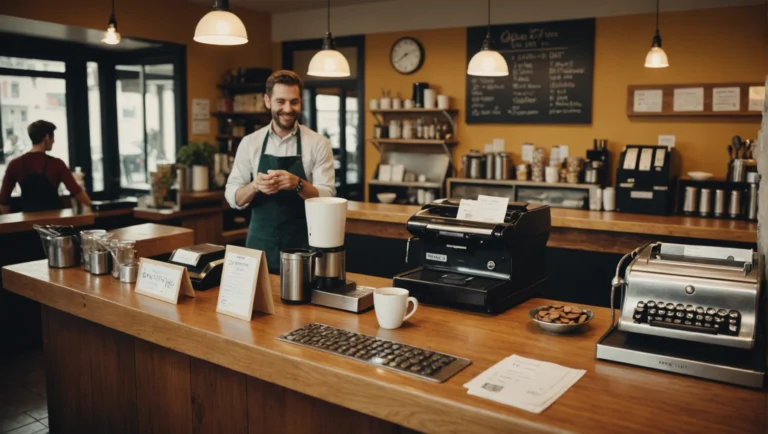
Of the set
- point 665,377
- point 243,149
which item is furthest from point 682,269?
point 243,149

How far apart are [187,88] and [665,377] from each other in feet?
20.5

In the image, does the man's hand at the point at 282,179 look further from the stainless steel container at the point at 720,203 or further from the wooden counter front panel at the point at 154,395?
the stainless steel container at the point at 720,203

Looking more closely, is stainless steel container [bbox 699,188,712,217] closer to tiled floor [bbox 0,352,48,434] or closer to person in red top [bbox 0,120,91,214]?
tiled floor [bbox 0,352,48,434]

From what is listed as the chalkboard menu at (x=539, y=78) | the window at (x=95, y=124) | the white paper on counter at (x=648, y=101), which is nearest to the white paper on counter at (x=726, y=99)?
the white paper on counter at (x=648, y=101)

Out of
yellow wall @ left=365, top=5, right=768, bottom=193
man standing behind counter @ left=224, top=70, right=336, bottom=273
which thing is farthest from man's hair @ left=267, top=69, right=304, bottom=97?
yellow wall @ left=365, top=5, right=768, bottom=193

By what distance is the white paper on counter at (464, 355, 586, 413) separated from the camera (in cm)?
147

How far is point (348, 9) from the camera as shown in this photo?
7098 millimetres

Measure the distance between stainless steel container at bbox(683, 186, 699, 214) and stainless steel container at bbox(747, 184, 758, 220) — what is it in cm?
36

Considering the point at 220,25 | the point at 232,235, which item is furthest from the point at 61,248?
the point at 232,235

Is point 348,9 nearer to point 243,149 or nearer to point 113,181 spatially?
point 113,181

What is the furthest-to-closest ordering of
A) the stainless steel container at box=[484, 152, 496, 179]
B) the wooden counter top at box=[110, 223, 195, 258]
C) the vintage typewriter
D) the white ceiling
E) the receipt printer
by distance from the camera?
the white ceiling < the stainless steel container at box=[484, 152, 496, 179] < the wooden counter top at box=[110, 223, 195, 258] < the receipt printer < the vintage typewriter

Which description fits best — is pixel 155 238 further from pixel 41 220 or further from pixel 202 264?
pixel 41 220

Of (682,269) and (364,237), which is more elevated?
(682,269)

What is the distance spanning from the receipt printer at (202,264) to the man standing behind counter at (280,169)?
600 mm
